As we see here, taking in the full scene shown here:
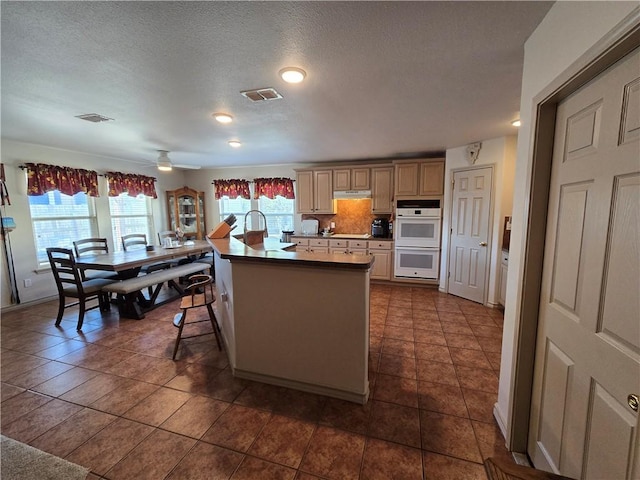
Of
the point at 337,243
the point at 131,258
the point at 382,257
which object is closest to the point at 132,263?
the point at 131,258

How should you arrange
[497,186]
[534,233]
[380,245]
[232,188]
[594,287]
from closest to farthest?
1. [594,287]
2. [534,233]
3. [497,186]
4. [380,245]
5. [232,188]

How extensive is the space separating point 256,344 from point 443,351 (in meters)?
1.82

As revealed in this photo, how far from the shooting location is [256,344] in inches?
86.0

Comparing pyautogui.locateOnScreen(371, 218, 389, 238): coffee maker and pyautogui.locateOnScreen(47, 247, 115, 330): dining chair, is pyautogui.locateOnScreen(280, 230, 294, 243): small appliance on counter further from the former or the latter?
pyautogui.locateOnScreen(47, 247, 115, 330): dining chair

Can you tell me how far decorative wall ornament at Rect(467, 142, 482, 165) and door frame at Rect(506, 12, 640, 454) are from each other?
107 inches

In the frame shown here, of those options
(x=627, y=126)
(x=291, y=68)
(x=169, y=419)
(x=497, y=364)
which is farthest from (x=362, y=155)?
(x=169, y=419)

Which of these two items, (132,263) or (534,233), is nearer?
(534,233)

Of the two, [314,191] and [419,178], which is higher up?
[419,178]

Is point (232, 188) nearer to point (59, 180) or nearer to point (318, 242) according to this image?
point (318, 242)

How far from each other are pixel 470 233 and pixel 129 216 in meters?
6.30

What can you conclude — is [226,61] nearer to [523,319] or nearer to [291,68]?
[291,68]

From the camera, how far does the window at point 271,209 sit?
6016 mm

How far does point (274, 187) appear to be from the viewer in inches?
227

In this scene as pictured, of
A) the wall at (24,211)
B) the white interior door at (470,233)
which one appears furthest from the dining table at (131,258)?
the white interior door at (470,233)
